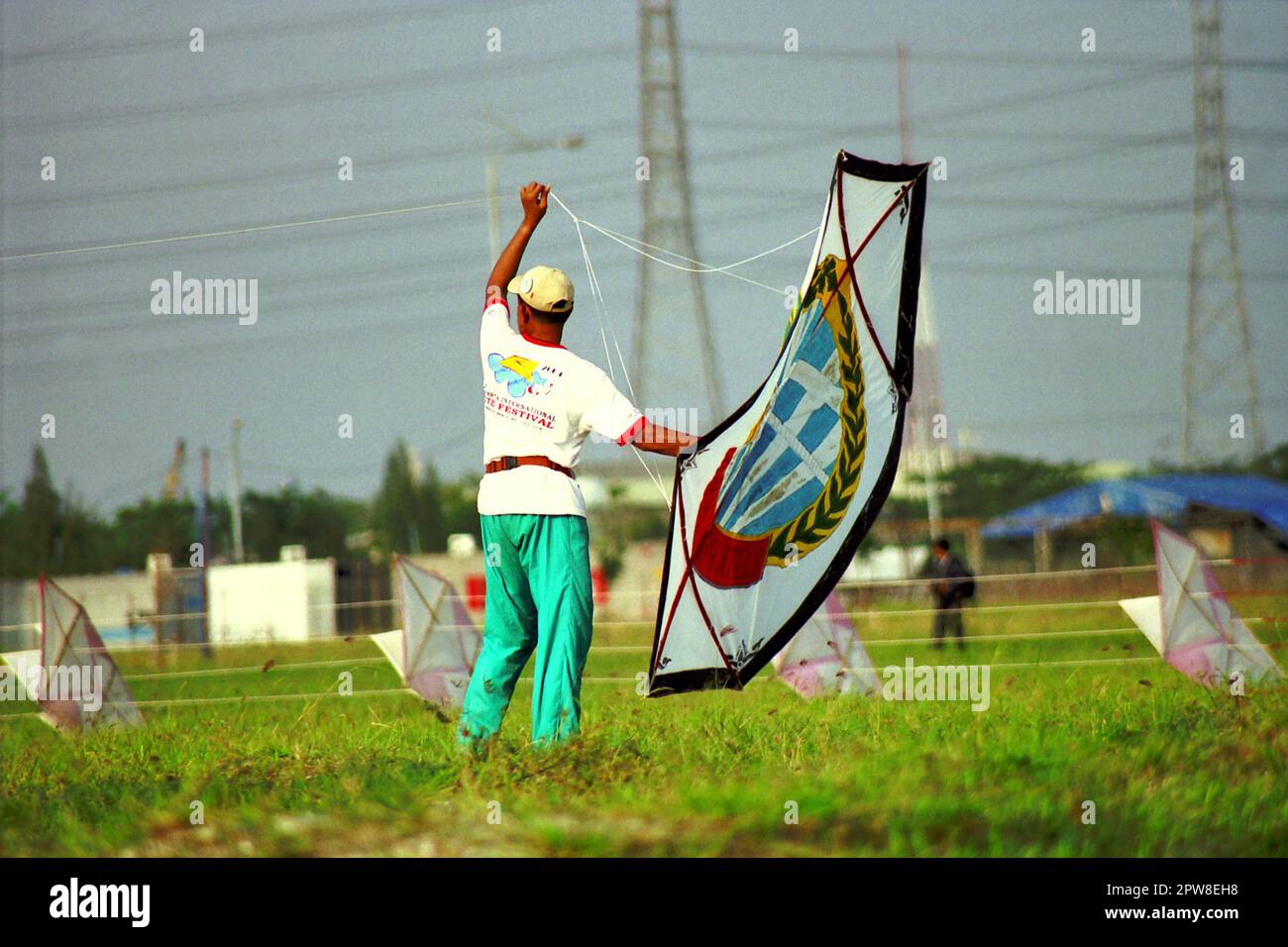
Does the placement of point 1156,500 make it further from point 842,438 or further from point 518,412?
point 518,412

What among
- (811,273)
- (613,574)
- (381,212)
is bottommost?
(613,574)

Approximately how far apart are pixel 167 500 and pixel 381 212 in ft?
216

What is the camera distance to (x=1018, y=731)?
268 inches

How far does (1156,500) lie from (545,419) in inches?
1581

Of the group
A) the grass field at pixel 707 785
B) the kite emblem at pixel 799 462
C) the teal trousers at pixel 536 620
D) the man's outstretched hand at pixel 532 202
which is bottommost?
the grass field at pixel 707 785

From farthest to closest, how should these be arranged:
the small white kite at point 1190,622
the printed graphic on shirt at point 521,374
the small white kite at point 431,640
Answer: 1. the small white kite at point 431,640
2. the small white kite at point 1190,622
3. the printed graphic on shirt at point 521,374

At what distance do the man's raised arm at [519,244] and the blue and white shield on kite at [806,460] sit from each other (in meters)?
1.21

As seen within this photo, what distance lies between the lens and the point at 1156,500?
141 ft

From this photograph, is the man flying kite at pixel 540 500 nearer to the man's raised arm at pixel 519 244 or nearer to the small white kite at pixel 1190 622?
the man's raised arm at pixel 519 244

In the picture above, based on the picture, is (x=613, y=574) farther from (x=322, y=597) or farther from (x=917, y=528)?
(x=322, y=597)

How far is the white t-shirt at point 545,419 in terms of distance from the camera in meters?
6.14

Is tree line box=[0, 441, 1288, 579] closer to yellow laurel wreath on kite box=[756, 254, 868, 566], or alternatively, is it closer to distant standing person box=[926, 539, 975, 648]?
distant standing person box=[926, 539, 975, 648]

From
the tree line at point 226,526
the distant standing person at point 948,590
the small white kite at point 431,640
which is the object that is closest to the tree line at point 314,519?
the tree line at point 226,526
